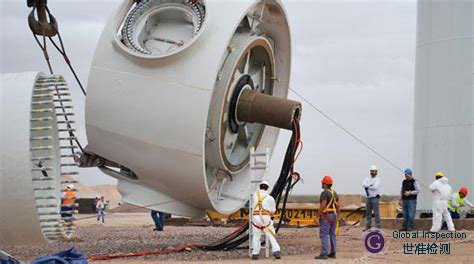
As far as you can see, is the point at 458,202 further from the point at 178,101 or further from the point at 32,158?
the point at 32,158

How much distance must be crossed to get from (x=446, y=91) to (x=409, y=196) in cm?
320

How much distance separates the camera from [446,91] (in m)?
22.4

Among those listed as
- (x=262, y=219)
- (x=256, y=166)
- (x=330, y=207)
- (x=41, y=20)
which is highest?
(x=41, y=20)

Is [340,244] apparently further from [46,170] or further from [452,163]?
[46,170]

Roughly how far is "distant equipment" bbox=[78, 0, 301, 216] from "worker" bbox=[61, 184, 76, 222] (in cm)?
114

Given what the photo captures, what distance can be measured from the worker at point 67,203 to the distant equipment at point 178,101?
1140 mm

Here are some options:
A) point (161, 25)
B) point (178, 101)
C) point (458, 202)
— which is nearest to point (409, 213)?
point (458, 202)

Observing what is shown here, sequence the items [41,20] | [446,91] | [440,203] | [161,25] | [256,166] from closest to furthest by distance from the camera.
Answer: [41,20], [161,25], [256,166], [440,203], [446,91]

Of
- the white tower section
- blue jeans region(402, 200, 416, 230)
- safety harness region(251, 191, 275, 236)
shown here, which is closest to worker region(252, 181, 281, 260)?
safety harness region(251, 191, 275, 236)

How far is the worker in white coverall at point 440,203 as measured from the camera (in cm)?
2059

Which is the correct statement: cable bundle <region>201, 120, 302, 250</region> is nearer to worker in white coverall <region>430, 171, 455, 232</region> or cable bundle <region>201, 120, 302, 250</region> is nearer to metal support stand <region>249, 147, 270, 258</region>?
metal support stand <region>249, 147, 270, 258</region>

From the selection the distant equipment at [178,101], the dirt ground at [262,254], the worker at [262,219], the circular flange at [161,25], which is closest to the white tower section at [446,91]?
the dirt ground at [262,254]

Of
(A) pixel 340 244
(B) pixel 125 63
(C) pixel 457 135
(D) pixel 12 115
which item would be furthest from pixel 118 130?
(C) pixel 457 135

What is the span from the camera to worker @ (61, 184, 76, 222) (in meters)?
15.1
